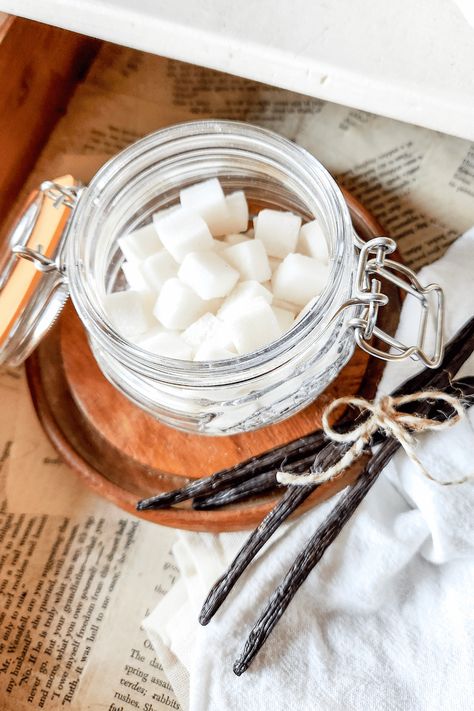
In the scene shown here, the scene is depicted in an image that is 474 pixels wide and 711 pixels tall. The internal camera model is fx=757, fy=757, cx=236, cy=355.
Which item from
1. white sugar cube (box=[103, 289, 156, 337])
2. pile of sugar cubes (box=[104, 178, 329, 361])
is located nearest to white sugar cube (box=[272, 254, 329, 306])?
pile of sugar cubes (box=[104, 178, 329, 361])

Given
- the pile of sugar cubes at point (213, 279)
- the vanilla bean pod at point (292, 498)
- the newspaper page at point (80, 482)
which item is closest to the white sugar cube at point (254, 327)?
the pile of sugar cubes at point (213, 279)

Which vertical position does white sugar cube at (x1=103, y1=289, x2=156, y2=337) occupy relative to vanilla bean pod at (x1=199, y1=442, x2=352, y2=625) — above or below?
above

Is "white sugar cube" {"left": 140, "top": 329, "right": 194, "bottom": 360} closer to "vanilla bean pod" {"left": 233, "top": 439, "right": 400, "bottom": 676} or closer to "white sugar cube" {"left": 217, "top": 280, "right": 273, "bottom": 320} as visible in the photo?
"white sugar cube" {"left": 217, "top": 280, "right": 273, "bottom": 320}

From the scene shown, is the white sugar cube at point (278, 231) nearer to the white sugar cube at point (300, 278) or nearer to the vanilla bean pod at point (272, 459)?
the white sugar cube at point (300, 278)

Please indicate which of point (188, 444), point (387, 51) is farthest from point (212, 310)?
point (387, 51)

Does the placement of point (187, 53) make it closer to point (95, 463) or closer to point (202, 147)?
point (202, 147)

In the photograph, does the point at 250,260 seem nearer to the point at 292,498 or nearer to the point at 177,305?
the point at 177,305
